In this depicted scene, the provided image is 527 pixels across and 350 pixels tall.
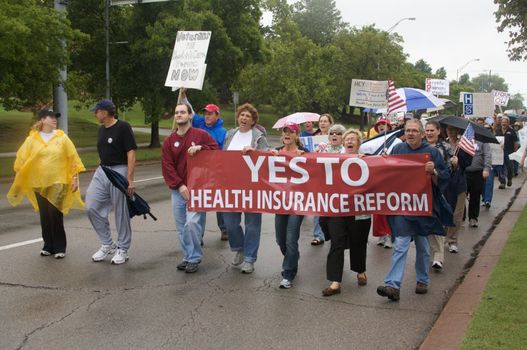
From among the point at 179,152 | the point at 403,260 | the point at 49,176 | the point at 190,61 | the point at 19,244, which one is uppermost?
the point at 190,61

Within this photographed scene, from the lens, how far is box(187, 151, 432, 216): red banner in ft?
19.4

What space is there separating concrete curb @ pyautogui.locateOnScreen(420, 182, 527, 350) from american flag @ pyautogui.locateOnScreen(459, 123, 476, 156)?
1.36 metres

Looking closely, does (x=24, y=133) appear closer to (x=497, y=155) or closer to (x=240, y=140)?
(x=497, y=155)

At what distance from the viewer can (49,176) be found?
705cm

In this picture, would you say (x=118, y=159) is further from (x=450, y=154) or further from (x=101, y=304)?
(x=450, y=154)

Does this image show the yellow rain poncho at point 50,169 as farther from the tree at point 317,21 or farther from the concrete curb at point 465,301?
the tree at point 317,21

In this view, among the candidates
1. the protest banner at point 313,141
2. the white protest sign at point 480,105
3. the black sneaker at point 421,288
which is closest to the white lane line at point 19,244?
the protest banner at point 313,141

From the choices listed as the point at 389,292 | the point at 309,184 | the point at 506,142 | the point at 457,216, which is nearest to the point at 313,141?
the point at 457,216

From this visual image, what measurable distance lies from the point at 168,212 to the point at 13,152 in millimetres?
16106

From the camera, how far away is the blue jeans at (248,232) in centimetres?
651

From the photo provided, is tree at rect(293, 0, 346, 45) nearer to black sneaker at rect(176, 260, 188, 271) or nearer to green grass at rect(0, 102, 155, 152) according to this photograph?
green grass at rect(0, 102, 155, 152)

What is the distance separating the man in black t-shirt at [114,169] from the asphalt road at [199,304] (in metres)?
0.38

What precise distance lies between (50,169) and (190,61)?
8.50 ft

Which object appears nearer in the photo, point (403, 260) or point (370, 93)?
point (403, 260)
